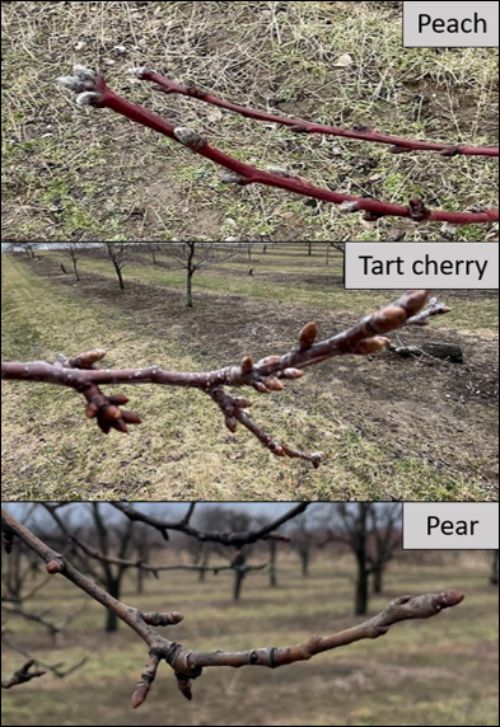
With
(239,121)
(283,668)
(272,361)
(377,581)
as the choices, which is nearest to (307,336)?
(272,361)

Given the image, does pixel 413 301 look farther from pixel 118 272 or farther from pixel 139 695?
pixel 118 272

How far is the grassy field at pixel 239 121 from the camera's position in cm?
89

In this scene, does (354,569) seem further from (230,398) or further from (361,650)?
(230,398)

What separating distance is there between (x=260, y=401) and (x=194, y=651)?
57 centimetres

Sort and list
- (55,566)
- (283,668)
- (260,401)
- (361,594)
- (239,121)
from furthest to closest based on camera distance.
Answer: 1. (361,594)
2. (283,668)
3. (260,401)
4. (239,121)
5. (55,566)

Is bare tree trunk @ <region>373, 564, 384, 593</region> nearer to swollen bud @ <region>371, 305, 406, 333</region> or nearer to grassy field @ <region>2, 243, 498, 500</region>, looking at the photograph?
grassy field @ <region>2, 243, 498, 500</region>

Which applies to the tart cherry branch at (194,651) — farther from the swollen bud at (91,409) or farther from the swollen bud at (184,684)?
the swollen bud at (91,409)

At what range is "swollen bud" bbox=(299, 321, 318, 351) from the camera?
320 millimetres

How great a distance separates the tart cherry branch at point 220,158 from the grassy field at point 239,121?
1.39 feet

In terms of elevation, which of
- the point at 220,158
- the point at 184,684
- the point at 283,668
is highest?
the point at 220,158

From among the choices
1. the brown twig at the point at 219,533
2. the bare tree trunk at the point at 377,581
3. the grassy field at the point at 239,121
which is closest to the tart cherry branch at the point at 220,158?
the grassy field at the point at 239,121

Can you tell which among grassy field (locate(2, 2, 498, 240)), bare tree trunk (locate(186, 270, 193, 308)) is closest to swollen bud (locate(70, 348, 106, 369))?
grassy field (locate(2, 2, 498, 240))

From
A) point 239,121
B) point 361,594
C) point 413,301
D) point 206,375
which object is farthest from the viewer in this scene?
point 361,594

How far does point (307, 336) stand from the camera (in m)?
0.32
